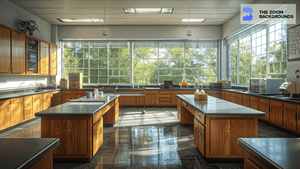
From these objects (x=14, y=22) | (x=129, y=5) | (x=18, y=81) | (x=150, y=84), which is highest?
(x=129, y=5)

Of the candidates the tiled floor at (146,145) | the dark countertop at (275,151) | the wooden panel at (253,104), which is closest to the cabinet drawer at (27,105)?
the tiled floor at (146,145)

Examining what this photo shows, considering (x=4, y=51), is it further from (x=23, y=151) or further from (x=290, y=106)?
(x=290, y=106)

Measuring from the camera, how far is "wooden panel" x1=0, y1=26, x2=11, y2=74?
15.0ft

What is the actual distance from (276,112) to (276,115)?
0.07m

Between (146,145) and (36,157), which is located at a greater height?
(36,157)

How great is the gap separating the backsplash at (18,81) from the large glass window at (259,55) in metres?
8.36

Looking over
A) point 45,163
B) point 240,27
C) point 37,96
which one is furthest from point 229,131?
point 37,96

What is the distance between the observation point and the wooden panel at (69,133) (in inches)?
97.1

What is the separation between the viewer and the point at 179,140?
11.4ft

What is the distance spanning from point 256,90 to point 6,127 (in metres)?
7.00

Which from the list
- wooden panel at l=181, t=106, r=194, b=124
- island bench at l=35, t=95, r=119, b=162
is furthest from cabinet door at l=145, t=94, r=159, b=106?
island bench at l=35, t=95, r=119, b=162

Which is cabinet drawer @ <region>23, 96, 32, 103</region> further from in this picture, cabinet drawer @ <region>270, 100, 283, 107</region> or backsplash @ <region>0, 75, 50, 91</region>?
cabinet drawer @ <region>270, 100, 283, 107</region>

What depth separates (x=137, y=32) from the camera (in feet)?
26.0

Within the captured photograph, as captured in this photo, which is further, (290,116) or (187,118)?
(187,118)
